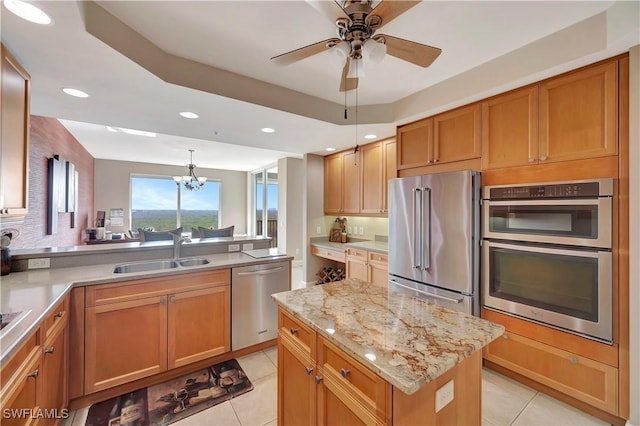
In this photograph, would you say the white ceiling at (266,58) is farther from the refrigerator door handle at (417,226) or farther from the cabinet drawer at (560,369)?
the cabinet drawer at (560,369)

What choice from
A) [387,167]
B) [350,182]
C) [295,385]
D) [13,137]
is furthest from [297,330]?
[350,182]

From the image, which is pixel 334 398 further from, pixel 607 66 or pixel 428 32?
pixel 607 66

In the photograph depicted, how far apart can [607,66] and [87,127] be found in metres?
6.10

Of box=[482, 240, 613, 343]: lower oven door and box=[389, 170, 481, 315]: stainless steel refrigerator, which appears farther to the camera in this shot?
box=[389, 170, 481, 315]: stainless steel refrigerator

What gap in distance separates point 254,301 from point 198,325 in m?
0.53

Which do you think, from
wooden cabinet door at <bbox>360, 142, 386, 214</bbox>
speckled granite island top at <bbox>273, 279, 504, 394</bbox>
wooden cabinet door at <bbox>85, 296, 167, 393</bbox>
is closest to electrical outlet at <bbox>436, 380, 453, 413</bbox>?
speckled granite island top at <bbox>273, 279, 504, 394</bbox>

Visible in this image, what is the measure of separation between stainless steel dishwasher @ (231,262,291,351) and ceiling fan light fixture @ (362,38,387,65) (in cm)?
207

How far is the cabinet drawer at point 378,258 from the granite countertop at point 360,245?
1.8 inches

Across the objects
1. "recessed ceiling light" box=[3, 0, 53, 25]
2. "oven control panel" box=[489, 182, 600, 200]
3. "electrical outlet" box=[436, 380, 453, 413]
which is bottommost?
"electrical outlet" box=[436, 380, 453, 413]

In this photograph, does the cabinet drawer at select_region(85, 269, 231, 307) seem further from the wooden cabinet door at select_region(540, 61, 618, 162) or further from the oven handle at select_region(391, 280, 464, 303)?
the wooden cabinet door at select_region(540, 61, 618, 162)

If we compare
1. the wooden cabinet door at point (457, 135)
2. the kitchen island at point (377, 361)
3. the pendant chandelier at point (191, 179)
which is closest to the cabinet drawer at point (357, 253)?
the wooden cabinet door at point (457, 135)

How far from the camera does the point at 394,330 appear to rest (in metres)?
1.15

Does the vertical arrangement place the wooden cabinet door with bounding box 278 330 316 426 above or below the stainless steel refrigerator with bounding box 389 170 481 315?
below

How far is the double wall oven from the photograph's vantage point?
5.69 ft
